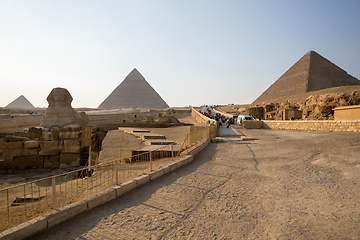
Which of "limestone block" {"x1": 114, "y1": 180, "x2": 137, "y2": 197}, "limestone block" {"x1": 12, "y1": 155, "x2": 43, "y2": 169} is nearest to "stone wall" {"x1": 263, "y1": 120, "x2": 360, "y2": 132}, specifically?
"limestone block" {"x1": 114, "y1": 180, "x2": 137, "y2": 197}

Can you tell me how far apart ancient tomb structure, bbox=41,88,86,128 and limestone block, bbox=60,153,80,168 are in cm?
199

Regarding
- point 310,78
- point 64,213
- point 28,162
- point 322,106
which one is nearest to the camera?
point 64,213

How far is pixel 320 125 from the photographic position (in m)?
13.0

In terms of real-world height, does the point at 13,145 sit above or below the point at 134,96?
below

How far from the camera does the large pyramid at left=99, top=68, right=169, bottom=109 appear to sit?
12185 cm

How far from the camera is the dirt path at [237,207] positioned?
8.59 feet

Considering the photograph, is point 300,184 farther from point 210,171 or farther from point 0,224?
point 0,224

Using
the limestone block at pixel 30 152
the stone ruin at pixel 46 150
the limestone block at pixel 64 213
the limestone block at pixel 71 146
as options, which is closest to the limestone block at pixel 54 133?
the stone ruin at pixel 46 150

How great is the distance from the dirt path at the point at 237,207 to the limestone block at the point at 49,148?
5462mm

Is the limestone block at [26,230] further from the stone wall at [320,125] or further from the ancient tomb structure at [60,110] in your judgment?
the stone wall at [320,125]

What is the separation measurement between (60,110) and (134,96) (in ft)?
393

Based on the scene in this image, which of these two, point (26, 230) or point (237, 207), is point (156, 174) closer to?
point (237, 207)

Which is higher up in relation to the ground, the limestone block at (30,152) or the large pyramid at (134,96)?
the large pyramid at (134,96)

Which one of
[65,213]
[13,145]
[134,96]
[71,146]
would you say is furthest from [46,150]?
[134,96]
